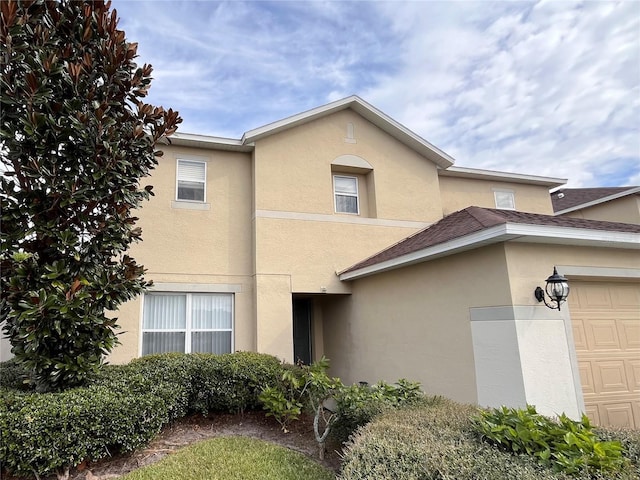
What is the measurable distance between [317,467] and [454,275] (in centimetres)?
425

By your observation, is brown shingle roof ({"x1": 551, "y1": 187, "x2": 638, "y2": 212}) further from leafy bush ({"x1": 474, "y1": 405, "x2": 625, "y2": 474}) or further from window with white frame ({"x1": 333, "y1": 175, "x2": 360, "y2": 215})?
leafy bush ({"x1": 474, "y1": 405, "x2": 625, "y2": 474})

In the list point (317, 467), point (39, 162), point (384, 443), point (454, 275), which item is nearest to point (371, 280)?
point (454, 275)

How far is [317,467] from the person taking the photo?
5148mm

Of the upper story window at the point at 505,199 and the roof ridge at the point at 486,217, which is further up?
the upper story window at the point at 505,199

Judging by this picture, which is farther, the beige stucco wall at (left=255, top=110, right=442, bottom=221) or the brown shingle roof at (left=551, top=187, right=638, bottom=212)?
the brown shingle roof at (left=551, top=187, right=638, bottom=212)

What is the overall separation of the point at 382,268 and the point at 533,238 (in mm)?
3510

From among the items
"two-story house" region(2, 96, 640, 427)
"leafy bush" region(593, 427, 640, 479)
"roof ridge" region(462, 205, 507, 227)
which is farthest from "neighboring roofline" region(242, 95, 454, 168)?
"leafy bush" region(593, 427, 640, 479)

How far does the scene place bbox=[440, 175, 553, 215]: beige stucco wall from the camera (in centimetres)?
1277

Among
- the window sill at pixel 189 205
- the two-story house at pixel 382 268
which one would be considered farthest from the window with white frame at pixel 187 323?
the window sill at pixel 189 205

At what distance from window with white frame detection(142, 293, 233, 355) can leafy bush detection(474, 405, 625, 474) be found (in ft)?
23.7

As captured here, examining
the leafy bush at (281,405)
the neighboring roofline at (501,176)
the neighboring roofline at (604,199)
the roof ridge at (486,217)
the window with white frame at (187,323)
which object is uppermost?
Result: the neighboring roofline at (501,176)

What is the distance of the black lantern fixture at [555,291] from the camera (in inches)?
232

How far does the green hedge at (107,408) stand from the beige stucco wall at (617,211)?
626 inches

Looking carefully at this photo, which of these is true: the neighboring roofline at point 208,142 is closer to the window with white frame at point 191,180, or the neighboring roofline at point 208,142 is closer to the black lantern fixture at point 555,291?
the window with white frame at point 191,180
